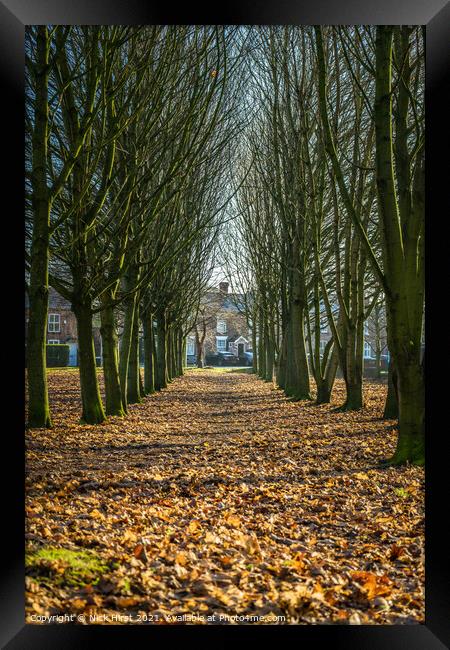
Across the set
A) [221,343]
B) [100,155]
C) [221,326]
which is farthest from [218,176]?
[221,343]

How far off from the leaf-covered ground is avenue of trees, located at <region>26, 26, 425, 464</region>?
1227mm

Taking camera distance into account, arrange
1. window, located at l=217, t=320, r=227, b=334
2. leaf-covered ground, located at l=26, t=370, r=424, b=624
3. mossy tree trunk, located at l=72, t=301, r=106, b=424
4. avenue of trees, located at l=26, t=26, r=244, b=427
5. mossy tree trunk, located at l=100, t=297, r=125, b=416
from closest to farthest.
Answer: leaf-covered ground, located at l=26, t=370, r=424, b=624
avenue of trees, located at l=26, t=26, r=244, b=427
mossy tree trunk, located at l=72, t=301, r=106, b=424
mossy tree trunk, located at l=100, t=297, r=125, b=416
window, located at l=217, t=320, r=227, b=334

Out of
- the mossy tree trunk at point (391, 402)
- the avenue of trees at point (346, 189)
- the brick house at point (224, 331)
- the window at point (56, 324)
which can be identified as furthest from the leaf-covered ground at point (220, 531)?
the brick house at point (224, 331)

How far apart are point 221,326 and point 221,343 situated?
2918 mm

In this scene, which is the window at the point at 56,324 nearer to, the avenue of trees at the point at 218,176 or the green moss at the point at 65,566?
the avenue of trees at the point at 218,176

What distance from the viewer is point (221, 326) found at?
47.8m

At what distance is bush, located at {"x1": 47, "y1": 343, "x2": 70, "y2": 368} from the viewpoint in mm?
17159

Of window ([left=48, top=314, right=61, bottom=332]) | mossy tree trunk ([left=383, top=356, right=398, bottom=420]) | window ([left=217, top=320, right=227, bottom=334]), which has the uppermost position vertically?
window ([left=217, top=320, right=227, bottom=334])

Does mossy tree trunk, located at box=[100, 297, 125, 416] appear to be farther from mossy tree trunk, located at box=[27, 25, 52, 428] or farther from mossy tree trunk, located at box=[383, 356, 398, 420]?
mossy tree trunk, located at box=[383, 356, 398, 420]

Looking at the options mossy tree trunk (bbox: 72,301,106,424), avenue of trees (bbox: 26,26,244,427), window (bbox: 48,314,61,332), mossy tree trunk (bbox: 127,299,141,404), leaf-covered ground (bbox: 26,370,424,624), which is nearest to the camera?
leaf-covered ground (bbox: 26,370,424,624)

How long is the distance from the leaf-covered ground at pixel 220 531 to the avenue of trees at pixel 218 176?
1227 mm

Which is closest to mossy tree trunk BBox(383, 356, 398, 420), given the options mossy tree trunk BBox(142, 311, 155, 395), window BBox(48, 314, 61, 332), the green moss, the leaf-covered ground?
the leaf-covered ground
